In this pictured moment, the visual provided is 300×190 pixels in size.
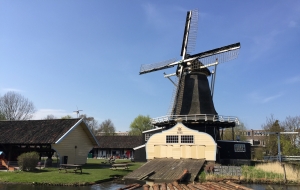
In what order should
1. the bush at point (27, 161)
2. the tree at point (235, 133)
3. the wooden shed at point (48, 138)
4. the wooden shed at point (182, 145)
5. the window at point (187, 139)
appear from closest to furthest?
the bush at point (27, 161) < the wooden shed at point (48, 138) < the wooden shed at point (182, 145) < the window at point (187, 139) < the tree at point (235, 133)

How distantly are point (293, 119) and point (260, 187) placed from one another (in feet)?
121

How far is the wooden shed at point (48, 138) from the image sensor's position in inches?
968

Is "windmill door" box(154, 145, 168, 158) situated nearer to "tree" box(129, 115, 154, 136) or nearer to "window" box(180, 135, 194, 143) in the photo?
"window" box(180, 135, 194, 143)

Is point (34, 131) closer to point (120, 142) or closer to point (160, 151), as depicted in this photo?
point (160, 151)

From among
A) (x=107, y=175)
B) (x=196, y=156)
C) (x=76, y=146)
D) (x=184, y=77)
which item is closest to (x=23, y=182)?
(x=107, y=175)

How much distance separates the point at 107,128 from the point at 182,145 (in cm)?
6116

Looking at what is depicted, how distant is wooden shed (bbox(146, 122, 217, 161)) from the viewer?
24984mm

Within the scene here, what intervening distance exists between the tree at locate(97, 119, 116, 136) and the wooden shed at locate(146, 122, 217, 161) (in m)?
58.0

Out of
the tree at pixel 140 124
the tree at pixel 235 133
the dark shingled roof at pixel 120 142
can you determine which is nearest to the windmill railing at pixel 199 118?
the dark shingled roof at pixel 120 142

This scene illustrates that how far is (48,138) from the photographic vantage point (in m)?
24.3

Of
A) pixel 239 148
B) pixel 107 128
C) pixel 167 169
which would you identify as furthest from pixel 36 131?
pixel 107 128

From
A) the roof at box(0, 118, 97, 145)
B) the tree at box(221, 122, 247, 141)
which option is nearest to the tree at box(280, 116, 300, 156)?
the tree at box(221, 122, 247, 141)

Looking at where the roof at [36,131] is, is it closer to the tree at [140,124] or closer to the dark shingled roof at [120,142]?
the dark shingled roof at [120,142]

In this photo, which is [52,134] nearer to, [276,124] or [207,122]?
[207,122]
